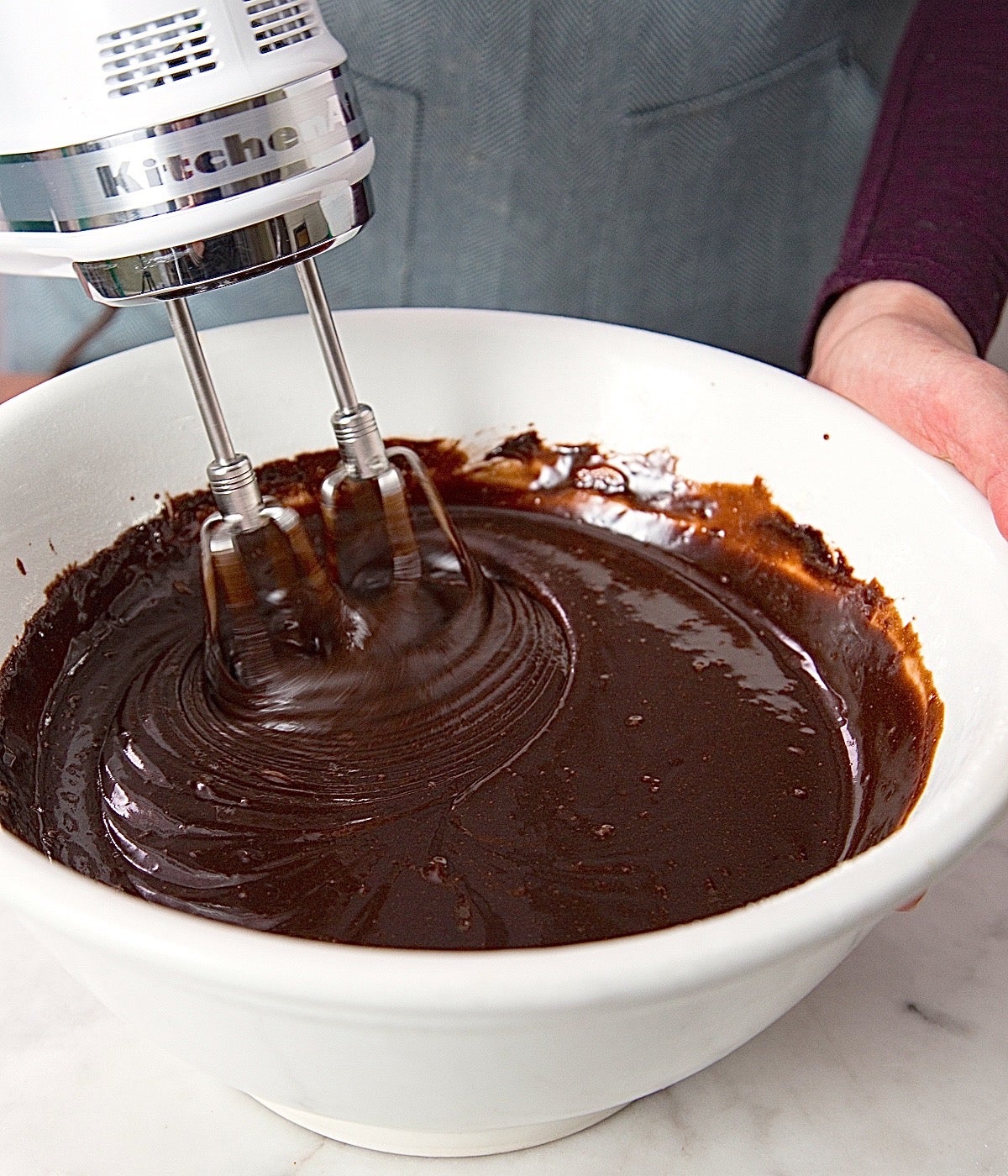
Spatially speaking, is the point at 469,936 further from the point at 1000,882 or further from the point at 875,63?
the point at 875,63

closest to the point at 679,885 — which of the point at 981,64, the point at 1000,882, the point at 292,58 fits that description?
the point at 1000,882

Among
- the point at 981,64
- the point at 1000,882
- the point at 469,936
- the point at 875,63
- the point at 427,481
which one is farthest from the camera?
the point at 875,63

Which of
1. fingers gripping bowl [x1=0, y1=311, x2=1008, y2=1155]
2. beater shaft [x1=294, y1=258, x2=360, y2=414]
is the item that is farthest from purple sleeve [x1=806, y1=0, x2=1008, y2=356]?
beater shaft [x1=294, y1=258, x2=360, y2=414]

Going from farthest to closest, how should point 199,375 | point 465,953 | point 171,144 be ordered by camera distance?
point 199,375 → point 171,144 → point 465,953

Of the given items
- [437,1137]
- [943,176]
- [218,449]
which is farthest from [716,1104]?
[943,176]

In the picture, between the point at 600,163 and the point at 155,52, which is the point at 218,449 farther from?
the point at 600,163
